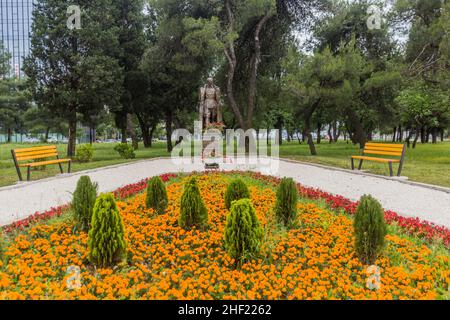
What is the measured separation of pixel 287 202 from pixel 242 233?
1677mm

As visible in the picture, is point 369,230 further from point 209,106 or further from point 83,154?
point 83,154

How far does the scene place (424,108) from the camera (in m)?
26.0

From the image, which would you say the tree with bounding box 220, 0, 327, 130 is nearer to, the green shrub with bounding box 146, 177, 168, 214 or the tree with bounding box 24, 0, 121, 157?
the tree with bounding box 24, 0, 121, 157

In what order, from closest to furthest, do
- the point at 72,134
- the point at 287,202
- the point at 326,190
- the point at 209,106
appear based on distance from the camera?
the point at 287,202 → the point at 326,190 → the point at 209,106 → the point at 72,134

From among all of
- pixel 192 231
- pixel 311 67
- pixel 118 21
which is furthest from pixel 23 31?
pixel 192 231

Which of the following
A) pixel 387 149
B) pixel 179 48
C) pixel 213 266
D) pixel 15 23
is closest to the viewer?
pixel 213 266

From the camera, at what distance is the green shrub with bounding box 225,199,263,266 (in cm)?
376

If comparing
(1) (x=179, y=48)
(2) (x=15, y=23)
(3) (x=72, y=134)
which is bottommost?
(3) (x=72, y=134)

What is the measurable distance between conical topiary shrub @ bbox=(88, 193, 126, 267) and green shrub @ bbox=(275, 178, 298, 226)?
8.42 feet

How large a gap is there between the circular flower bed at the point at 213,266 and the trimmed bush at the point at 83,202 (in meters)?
0.17

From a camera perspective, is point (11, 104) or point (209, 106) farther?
point (11, 104)

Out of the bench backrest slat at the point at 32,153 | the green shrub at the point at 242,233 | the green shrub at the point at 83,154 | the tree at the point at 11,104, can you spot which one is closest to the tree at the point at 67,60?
the green shrub at the point at 83,154

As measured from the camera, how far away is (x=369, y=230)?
12.5ft

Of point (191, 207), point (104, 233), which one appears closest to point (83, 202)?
point (104, 233)
